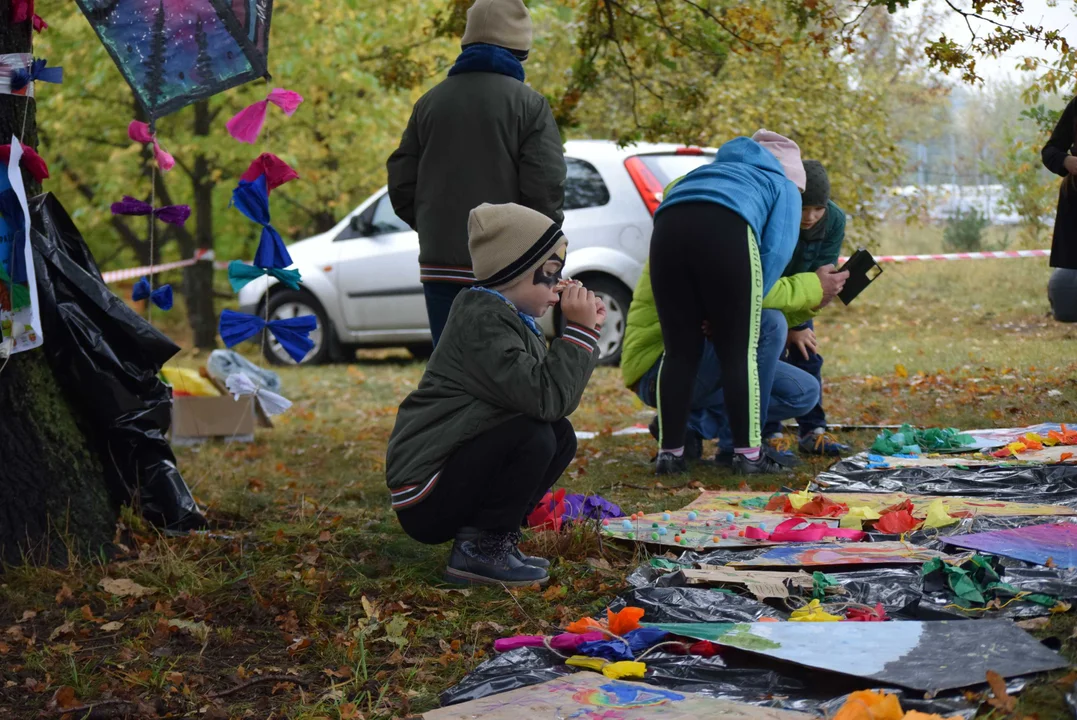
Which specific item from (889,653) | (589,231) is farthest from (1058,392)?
(889,653)

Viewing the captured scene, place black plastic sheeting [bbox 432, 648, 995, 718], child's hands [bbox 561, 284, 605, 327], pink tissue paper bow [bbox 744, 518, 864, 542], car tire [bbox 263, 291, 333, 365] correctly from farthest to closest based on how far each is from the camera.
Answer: car tire [bbox 263, 291, 333, 365] < pink tissue paper bow [bbox 744, 518, 864, 542] < child's hands [bbox 561, 284, 605, 327] < black plastic sheeting [bbox 432, 648, 995, 718]

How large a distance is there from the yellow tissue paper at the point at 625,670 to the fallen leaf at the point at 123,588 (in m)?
1.76

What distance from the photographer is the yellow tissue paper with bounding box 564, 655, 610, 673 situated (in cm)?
296

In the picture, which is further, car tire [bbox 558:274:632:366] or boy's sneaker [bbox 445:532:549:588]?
car tire [bbox 558:274:632:366]

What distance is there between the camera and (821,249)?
623cm

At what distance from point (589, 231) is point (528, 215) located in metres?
7.27

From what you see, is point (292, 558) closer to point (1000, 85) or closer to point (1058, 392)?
point (1058, 392)

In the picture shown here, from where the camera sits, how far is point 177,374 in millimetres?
8102

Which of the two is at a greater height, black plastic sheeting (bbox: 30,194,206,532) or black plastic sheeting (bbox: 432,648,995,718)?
black plastic sheeting (bbox: 30,194,206,532)

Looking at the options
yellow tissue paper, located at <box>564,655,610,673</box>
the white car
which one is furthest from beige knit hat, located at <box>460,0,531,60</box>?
the white car

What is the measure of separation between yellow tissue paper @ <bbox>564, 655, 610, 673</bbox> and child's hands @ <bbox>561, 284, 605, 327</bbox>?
106 cm

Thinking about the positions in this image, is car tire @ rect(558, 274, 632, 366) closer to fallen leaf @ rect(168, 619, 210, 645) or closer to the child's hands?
the child's hands

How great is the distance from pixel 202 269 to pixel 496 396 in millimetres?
12667

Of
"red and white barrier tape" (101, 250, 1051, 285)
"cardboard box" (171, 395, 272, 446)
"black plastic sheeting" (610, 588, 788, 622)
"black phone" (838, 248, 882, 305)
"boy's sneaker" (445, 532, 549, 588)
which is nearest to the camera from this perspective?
"black plastic sheeting" (610, 588, 788, 622)
